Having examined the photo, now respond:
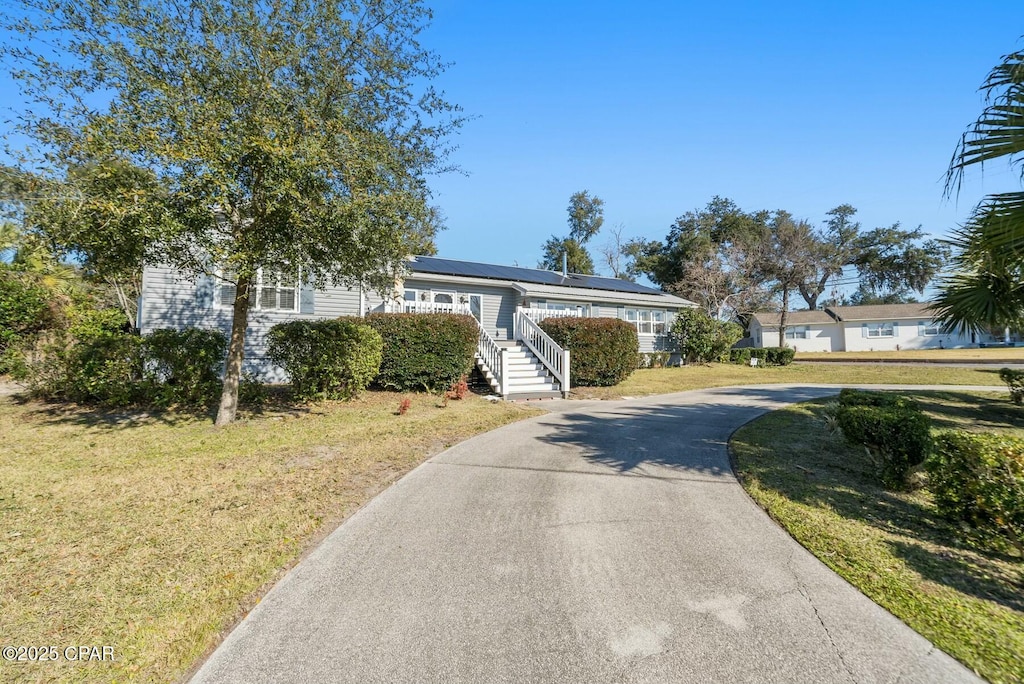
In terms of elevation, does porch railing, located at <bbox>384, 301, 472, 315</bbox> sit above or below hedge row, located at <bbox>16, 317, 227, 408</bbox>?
above

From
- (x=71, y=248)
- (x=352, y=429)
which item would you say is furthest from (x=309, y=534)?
(x=71, y=248)

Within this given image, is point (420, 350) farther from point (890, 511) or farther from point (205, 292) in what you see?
point (890, 511)

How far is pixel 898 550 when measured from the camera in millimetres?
3484

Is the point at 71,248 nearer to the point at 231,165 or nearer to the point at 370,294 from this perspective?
the point at 231,165

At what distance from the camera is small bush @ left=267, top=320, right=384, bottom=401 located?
9.47 meters

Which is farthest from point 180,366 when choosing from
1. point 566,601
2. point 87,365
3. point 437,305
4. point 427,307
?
point 566,601

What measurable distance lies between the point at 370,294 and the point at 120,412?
267 inches

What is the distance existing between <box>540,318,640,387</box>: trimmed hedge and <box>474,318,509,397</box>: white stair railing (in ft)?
7.94

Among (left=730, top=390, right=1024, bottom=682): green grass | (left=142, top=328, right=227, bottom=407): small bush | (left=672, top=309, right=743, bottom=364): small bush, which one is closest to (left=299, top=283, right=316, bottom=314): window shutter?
(left=142, top=328, right=227, bottom=407): small bush

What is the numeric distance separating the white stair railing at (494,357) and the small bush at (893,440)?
7467 millimetres

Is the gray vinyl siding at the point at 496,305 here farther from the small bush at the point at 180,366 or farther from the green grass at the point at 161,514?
the green grass at the point at 161,514

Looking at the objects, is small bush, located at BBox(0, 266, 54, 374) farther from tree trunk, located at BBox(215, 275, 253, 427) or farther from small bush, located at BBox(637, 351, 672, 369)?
small bush, located at BBox(637, 351, 672, 369)

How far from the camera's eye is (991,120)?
3.64 metres

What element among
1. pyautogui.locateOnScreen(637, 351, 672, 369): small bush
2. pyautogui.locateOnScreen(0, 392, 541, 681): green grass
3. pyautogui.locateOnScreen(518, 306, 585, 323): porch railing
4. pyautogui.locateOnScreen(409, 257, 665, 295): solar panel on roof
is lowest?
pyautogui.locateOnScreen(0, 392, 541, 681): green grass
